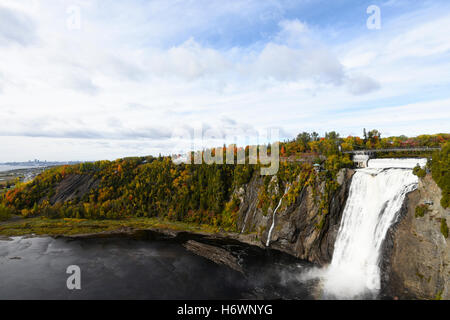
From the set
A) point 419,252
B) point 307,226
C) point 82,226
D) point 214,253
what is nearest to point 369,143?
point 307,226

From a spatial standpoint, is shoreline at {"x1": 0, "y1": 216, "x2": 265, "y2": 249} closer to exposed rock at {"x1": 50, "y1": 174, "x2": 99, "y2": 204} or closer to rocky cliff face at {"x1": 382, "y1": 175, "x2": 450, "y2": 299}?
exposed rock at {"x1": 50, "y1": 174, "x2": 99, "y2": 204}

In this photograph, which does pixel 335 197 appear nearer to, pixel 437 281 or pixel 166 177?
pixel 437 281

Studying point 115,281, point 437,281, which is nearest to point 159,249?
point 115,281

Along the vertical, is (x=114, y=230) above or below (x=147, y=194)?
below

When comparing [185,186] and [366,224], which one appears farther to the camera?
[185,186]

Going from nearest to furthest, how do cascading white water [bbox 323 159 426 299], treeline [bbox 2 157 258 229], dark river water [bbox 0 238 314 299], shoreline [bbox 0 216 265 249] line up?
cascading white water [bbox 323 159 426 299]
dark river water [bbox 0 238 314 299]
shoreline [bbox 0 216 265 249]
treeline [bbox 2 157 258 229]

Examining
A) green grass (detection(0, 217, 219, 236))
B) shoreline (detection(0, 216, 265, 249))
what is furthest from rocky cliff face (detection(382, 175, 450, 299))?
green grass (detection(0, 217, 219, 236))

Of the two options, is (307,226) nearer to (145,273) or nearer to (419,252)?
(419,252)
